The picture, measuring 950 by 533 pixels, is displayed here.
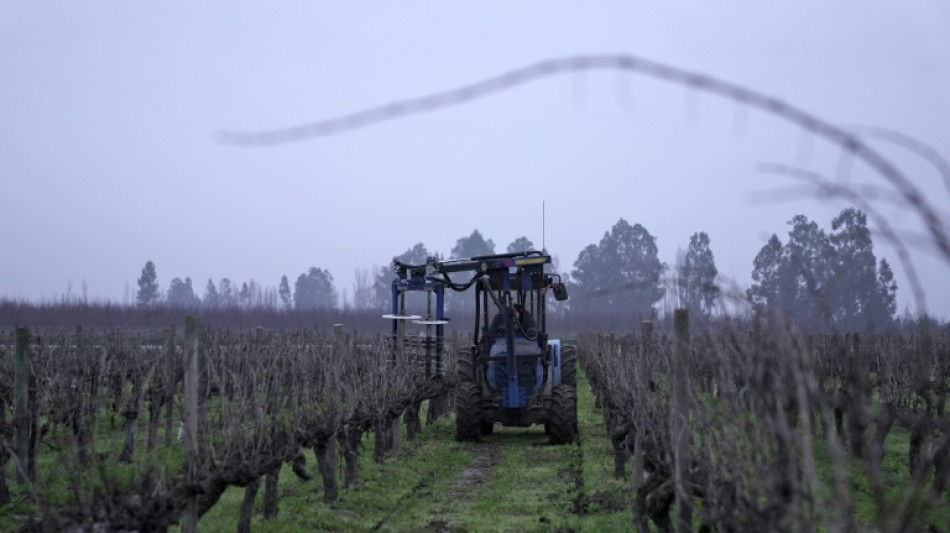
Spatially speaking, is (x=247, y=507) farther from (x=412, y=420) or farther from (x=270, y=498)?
(x=412, y=420)

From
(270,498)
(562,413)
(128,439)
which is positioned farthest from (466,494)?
(128,439)

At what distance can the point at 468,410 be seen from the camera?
48.4 ft

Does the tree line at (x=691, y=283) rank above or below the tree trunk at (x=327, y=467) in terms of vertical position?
above

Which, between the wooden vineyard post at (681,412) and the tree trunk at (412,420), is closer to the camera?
the wooden vineyard post at (681,412)

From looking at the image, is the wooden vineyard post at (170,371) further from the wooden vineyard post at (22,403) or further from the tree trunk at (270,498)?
the wooden vineyard post at (22,403)

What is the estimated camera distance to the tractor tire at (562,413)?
567 inches

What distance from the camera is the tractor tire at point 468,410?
14.7 m

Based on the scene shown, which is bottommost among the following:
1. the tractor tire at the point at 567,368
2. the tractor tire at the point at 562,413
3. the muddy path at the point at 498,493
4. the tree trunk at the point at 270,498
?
the muddy path at the point at 498,493

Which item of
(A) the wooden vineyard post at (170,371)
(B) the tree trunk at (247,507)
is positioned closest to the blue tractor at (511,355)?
(A) the wooden vineyard post at (170,371)

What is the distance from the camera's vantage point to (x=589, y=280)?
260ft

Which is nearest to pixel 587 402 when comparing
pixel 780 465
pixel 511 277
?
pixel 511 277

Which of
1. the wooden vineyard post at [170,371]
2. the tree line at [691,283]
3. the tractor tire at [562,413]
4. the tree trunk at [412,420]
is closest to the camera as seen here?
the tree line at [691,283]

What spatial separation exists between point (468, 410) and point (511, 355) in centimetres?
109

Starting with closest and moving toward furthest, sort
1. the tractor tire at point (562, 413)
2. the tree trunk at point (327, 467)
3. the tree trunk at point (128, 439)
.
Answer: the tree trunk at point (327, 467), the tree trunk at point (128, 439), the tractor tire at point (562, 413)
